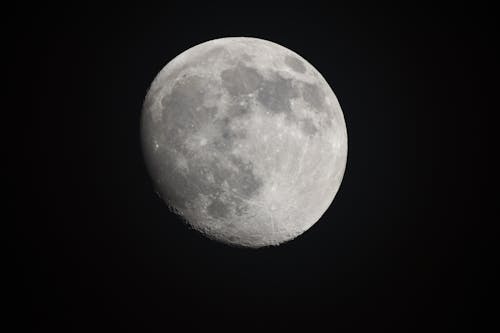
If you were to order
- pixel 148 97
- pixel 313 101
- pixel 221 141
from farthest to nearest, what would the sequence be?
pixel 148 97 → pixel 313 101 → pixel 221 141

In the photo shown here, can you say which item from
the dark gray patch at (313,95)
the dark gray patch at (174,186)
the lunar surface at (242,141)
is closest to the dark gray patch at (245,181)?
the lunar surface at (242,141)

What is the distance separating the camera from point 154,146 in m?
3.38

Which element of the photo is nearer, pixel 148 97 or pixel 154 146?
pixel 154 146

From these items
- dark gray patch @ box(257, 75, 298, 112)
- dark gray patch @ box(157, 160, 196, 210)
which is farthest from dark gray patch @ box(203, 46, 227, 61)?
dark gray patch @ box(157, 160, 196, 210)

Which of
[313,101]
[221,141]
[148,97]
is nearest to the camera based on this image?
[221,141]

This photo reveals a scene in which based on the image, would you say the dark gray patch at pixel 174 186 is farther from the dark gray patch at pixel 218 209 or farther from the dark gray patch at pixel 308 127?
the dark gray patch at pixel 308 127

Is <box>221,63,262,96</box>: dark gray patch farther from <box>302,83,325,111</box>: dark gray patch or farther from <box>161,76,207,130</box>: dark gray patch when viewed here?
<box>302,83,325,111</box>: dark gray patch

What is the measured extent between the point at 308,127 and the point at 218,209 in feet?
3.11

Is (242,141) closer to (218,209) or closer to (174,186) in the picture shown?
(218,209)

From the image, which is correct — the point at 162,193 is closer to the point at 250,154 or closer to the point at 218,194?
the point at 218,194

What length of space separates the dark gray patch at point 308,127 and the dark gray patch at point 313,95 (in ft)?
0.55

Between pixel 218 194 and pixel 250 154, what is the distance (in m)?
0.40

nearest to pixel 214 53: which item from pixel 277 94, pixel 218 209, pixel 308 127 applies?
pixel 277 94

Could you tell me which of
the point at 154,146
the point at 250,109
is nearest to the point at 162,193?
the point at 154,146
